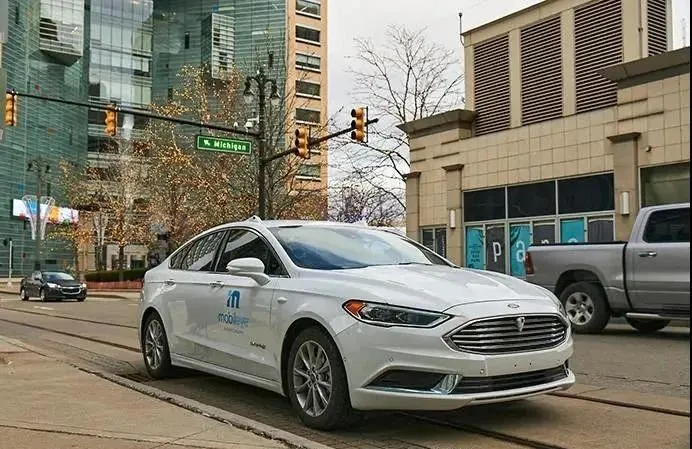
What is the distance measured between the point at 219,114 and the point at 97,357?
25.9m

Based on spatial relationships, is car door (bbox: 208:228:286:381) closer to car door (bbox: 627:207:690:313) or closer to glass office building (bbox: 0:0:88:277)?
car door (bbox: 627:207:690:313)

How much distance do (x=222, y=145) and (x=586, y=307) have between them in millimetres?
13107

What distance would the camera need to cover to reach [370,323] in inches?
212

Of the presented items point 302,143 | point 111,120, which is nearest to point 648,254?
point 302,143

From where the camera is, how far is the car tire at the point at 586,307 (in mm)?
12664

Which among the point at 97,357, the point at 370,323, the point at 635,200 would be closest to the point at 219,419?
the point at 370,323

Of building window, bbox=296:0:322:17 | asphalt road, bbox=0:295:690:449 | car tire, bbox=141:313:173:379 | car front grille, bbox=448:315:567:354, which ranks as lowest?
asphalt road, bbox=0:295:690:449

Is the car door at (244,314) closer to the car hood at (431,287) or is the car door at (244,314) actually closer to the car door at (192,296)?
the car door at (192,296)

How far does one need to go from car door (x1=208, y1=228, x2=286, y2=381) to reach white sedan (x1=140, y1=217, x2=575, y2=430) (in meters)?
0.01

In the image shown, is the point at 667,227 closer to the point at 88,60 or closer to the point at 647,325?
the point at 647,325

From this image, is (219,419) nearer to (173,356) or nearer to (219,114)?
(173,356)

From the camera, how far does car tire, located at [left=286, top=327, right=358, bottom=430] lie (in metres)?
5.56

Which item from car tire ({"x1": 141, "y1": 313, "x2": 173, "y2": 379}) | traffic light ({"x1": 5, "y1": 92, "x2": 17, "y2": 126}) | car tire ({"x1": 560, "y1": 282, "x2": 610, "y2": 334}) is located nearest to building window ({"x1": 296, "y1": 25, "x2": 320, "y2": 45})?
traffic light ({"x1": 5, "y1": 92, "x2": 17, "y2": 126})

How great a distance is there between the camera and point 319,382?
5.74 m
